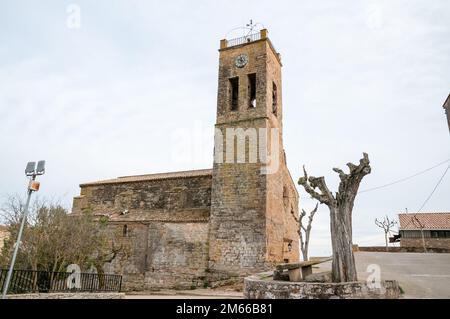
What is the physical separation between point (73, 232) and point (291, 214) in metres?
14.2

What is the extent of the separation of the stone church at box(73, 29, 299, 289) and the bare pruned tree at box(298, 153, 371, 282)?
24.7ft

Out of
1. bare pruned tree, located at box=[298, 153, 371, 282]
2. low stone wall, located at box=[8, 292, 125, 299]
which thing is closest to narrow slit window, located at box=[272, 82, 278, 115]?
bare pruned tree, located at box=[298, 153, 371, 282]

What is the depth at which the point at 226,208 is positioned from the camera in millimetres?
18031

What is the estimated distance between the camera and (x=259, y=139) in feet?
60.9

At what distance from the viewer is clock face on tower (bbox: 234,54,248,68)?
67.2 ft

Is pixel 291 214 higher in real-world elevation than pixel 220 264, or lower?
higher

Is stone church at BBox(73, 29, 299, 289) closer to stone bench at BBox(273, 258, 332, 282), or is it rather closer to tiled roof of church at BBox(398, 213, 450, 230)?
stone bench at BBox(273, 258, 332, 282)

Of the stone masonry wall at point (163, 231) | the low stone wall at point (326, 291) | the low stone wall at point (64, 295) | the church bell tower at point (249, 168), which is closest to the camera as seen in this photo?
the low stone wall at point (326, 291)

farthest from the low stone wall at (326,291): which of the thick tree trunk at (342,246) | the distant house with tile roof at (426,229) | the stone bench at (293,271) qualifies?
the distant house with tile roof at (426,229)

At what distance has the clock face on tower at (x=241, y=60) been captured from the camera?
20.5 m

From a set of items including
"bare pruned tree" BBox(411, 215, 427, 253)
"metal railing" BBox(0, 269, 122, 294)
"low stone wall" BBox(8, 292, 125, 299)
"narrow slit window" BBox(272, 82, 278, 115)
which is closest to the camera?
"low stone wall" BBox(8, 292, 125, 299)

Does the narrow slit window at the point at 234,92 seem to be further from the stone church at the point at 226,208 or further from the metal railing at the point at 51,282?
the metal railing at the point at 51,282
